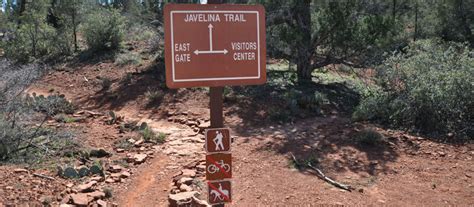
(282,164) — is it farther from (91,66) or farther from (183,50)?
(91,66)

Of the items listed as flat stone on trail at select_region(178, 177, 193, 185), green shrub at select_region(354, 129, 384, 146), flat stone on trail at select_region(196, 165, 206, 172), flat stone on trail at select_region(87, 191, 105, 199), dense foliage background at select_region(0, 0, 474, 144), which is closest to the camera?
flat stone on trail at select_region(87, 191, 105, 199)

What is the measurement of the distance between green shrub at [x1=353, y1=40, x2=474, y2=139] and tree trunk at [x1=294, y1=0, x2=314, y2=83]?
10.5 ft

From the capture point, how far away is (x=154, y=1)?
1825cm

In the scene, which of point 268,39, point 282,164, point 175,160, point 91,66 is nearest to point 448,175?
point 282,164

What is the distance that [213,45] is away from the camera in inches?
110

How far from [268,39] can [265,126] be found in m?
3.99

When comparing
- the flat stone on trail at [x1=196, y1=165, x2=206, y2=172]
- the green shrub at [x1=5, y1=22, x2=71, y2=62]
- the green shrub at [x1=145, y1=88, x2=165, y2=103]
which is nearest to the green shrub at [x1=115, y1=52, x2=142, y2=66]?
the green shrub at [x1=5, y1=22, x2=71, y2=62]

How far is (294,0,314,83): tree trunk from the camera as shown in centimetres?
1132

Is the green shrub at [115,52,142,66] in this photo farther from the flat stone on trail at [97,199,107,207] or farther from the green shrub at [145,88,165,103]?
the flat stone on trail at [97,199,107,207]

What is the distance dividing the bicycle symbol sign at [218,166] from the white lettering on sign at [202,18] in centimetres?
91

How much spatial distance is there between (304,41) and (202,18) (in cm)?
888

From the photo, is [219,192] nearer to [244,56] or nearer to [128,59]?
[244,56]

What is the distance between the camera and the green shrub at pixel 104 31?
634 inches

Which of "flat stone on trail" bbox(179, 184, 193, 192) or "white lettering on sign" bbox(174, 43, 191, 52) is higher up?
"white lettering on sign" bbox(174, 43, 191, 52)
